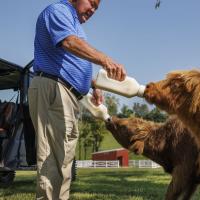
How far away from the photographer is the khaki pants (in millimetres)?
4613

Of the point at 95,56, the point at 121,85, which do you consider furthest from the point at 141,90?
the point at 95,56

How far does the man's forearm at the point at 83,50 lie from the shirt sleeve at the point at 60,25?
8 cm

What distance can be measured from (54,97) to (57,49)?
1.59 ft

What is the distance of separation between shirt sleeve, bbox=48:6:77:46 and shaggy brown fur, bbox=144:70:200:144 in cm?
93

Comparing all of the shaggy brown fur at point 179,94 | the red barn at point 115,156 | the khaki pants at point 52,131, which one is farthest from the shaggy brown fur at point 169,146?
the red barn at point 115,156

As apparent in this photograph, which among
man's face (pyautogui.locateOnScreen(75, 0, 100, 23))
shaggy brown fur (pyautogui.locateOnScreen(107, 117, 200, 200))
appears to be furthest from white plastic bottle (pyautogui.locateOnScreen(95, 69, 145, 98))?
shaggy brown fur (pyautogui.locateOnScreen(107, 117, 200, 200))

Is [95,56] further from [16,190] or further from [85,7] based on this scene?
[16,190]

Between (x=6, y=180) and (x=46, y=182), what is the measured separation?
A: 26.2ft

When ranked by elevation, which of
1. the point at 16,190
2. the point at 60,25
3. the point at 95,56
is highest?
the point at 60,25

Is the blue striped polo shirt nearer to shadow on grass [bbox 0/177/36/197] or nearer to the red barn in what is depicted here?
shadow on grass [bbox 0/177/36/197]

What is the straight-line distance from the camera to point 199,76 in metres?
4.15

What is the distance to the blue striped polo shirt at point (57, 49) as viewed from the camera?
14.8 feet

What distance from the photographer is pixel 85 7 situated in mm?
4906

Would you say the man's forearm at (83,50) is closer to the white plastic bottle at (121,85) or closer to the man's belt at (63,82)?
the white plastic bottle at (121,85)
